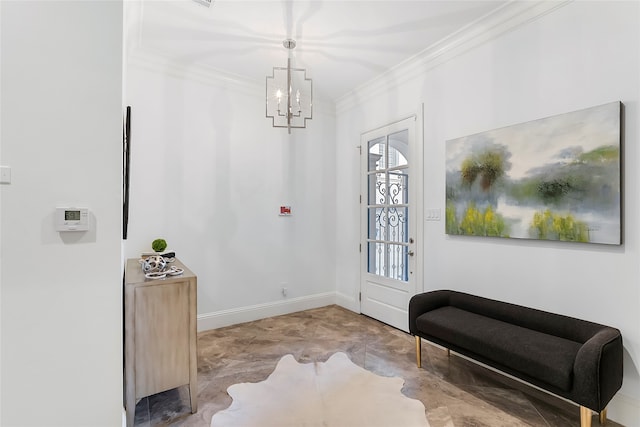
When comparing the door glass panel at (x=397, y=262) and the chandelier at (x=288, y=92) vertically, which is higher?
the chandelier at (x=288, y=92)

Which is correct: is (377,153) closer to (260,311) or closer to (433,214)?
(433,214)

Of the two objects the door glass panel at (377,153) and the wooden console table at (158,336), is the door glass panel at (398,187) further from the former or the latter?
the wooden console table at (158,336)

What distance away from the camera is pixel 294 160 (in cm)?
412

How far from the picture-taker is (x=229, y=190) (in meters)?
3.63

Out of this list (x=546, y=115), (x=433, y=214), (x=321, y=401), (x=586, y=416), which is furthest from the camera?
(x=433, y=214)

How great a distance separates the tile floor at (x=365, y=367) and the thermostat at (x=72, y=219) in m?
1.35

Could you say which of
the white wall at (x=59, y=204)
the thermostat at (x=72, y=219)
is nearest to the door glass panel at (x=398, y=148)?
the white wall at (x=59, y=204)

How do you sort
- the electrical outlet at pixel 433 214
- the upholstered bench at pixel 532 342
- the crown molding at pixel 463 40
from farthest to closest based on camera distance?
the electrical outlet at pixel 433 214
the crown molding at pixel 463 40
the upholstered bench at pixel 532 342

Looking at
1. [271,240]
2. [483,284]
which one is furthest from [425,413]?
[271,240]

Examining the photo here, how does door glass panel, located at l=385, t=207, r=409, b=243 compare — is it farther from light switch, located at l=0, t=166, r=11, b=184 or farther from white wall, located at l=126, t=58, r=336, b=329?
light switch, located at l=0, t=166, r=11, b=184

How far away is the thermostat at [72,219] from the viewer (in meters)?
1.38

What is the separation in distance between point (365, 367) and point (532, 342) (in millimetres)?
1264

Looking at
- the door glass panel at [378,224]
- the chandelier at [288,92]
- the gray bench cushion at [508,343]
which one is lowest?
the gray bench cushion at [508,343]

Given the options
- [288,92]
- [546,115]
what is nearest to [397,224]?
[546,115]
